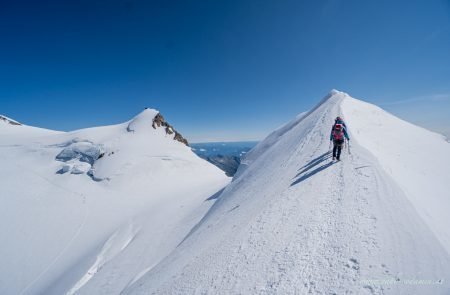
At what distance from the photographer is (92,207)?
69.3 feet

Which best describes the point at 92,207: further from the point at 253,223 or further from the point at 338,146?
the point at 338,146

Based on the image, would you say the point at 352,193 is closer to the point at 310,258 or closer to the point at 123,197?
the point at 310,258

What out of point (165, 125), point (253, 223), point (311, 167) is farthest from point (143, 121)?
point (253, 223)

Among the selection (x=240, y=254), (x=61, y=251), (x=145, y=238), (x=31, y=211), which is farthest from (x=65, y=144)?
(x=240, y=254)

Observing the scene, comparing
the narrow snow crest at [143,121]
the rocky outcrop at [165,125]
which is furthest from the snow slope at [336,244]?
the rocky outcrop at [165,125]

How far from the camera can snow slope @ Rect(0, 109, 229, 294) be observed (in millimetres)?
12469

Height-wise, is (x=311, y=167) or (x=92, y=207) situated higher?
(x=311, y=167)

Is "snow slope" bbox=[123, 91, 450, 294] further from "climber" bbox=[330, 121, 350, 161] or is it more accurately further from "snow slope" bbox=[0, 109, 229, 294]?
"snow slope" bbox=[0, 109, 229, 294]

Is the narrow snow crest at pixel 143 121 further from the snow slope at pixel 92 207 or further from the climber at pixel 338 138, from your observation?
the climber at pixel 338 138

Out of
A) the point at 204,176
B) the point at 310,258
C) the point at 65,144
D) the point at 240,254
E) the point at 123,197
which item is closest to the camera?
the point at 310,258

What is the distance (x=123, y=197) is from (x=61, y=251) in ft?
29.0

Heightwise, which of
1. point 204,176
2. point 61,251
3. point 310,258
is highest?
point 310,258

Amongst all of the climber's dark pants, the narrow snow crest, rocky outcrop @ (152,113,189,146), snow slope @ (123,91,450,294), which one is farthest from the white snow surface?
rocky outcrop @ (152,113,189,146)

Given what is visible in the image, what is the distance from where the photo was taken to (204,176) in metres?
33.6
